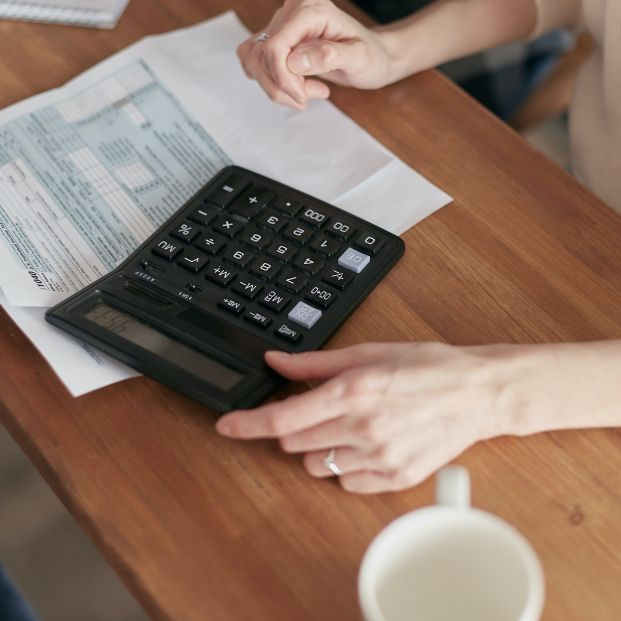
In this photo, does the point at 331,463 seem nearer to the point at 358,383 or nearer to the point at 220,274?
the point at 358,383

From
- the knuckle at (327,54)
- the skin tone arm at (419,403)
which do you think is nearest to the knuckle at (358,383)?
the skin tone arm at (419,403)

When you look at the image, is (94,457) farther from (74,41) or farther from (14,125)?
(74,41)

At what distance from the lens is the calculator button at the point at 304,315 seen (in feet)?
2.20

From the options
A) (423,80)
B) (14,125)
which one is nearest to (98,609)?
(14,125)

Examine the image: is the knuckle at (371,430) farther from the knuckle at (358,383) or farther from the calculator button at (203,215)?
the calculator button at (203,215)

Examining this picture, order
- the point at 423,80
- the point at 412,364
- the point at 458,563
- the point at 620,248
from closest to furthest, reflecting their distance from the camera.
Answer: the point at 458,563
the point at 412,364
the point at 620,248
the point at 423,80

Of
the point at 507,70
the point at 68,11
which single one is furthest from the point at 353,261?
the point at 507,70

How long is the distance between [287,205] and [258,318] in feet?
0.37

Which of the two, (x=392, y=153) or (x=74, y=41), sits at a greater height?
(x=74, y=41)

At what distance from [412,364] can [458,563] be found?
14cm

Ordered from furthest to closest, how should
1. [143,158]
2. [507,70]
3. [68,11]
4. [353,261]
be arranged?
[507,70]
[68,11]
[143,158]
[353,261]

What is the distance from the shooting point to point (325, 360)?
628 mm

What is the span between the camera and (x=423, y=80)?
2.94 feet

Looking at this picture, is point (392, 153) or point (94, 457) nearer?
point (94, 457)
